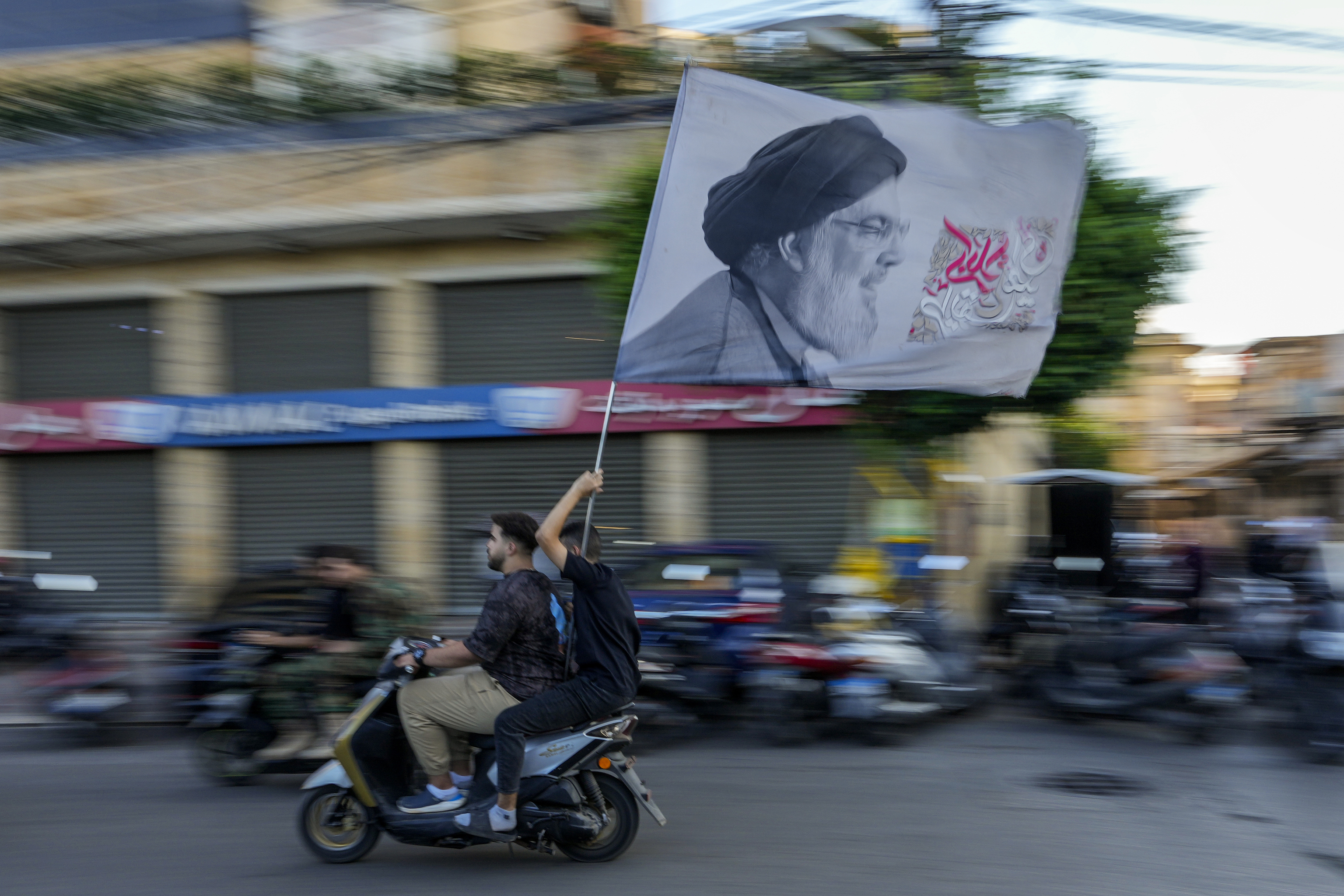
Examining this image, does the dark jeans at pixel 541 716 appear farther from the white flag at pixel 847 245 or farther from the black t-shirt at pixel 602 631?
the white flag at pixel 847 245

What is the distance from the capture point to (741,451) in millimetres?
13867

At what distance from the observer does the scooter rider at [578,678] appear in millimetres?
4668

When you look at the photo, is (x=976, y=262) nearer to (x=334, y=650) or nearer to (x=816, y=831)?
(x=816, y=831)

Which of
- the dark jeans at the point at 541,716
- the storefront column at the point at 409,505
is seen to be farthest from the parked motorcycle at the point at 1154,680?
the storefront column at the point at 409,505

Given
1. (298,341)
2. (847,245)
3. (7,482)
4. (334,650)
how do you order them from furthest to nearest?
1. (7,482)
2. (298,341)
3. (334,650)
4. (847,245)

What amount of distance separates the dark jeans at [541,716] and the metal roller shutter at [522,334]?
372 inches

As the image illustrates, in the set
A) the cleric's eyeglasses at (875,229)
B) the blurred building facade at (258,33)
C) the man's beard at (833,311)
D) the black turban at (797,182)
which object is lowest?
the man's beard at (833,311)

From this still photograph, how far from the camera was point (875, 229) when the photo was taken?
5715 millimetres

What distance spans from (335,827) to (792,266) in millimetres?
3432

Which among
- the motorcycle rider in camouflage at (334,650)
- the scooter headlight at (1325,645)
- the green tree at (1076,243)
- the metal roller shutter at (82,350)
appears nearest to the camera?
the motorcycle rider in camouflage at (334,650)

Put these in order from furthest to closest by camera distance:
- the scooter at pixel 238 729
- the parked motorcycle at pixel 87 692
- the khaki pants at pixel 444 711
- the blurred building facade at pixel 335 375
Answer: the blurred building facade at pixel 335 375 < the parked motorcycle at pixel 87 692 < the scooter at pixel 238 729 < the khaki pants at pixel 444 711

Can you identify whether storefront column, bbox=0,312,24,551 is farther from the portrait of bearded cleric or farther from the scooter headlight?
the scooter headlight

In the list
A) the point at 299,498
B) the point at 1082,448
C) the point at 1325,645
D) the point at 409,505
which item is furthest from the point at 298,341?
the point at 1082,448

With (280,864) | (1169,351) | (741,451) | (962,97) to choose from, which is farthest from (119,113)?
(1169,351)
